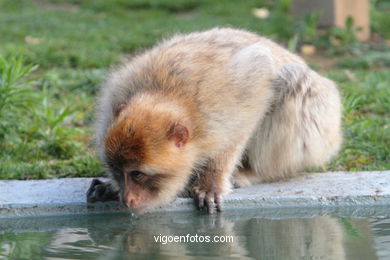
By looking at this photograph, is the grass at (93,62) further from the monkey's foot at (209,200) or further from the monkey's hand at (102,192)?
the monkey's foot at (209,200)

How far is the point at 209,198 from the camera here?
493cm

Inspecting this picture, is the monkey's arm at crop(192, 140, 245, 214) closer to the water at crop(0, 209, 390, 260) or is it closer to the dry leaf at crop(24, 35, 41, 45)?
the water at crop(0, 209, 390, 260)

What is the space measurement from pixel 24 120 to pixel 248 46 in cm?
243

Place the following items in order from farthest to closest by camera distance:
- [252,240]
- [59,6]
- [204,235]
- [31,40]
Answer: [59,6] → [31,40] → [204,235] → [252,240]

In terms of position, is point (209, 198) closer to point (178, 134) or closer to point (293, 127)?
point (178, 134)

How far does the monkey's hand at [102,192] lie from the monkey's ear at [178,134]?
26.5 inches

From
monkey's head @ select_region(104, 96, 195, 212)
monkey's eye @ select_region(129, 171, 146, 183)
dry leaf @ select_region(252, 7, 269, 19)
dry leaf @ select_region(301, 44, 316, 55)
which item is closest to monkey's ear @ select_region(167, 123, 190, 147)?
monkey's head @ select_region(104, 96, 195, 212)

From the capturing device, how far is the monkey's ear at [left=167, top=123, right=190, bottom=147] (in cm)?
448

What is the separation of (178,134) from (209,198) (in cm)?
62

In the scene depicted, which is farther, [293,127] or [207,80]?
[293,127]

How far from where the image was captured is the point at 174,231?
4527 millimetres

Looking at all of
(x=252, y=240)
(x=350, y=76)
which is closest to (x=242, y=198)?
(x=252, y=240)

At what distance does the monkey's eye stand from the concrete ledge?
44cm

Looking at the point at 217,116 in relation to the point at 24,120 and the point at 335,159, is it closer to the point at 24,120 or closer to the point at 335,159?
the point at 335,159
